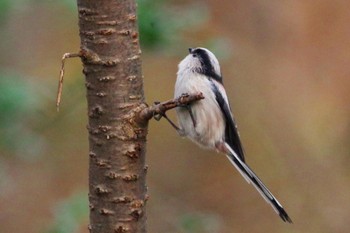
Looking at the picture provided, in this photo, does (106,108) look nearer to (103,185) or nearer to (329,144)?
(103,185)

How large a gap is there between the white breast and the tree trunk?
2.14 ft

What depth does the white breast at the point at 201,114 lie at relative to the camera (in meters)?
2.60

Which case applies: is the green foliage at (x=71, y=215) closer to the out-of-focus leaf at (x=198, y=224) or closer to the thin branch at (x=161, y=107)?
the out-of-focus leaf at (x=198, y=224)

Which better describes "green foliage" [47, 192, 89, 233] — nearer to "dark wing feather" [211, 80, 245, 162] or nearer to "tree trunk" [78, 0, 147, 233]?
"dark wing feather" [211, 80, 245, 162]

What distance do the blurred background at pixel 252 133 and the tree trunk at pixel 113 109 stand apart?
2386 millimetres

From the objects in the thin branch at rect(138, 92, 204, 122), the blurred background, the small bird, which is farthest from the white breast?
the blurred background

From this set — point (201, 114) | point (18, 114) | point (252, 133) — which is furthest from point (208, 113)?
point (252, 133)

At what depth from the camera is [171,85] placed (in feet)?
17.6

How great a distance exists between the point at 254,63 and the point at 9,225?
5.44ft

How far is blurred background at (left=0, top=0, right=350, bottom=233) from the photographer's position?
4.72 metres

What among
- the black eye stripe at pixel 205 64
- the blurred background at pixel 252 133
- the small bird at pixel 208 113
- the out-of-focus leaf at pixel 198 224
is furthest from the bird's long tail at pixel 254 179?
the blurred background at pixel 252 133

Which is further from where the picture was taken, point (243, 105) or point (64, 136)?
point (243, 105)

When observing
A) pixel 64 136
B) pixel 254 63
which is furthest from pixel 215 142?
pixel 254 63

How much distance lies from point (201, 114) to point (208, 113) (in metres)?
0.03
